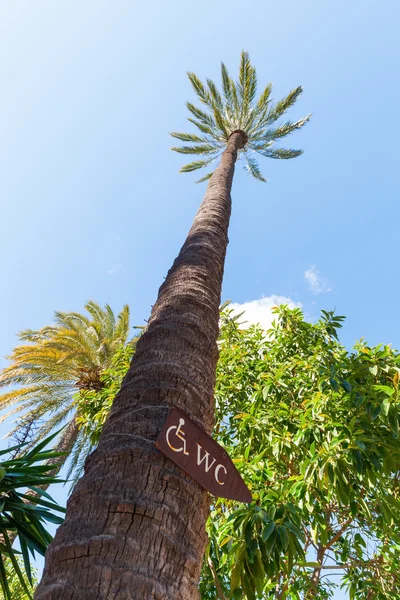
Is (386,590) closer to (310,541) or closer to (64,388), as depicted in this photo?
(310,541)

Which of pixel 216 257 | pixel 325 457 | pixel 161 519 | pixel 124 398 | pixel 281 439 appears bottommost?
pixel 161 519

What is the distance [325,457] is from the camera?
4176 millimetres

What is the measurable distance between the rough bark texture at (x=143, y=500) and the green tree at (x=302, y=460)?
2.03m

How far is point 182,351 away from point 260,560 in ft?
7.46

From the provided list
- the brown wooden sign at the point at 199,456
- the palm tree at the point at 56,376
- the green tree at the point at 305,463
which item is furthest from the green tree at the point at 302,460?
the palm tree at the point at 56,376

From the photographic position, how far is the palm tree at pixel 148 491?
47.0 inches

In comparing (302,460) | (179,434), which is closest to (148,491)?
(179,434)

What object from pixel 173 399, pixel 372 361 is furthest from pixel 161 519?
pixel 372 361

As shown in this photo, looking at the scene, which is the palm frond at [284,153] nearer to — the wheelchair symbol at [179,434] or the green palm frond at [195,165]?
the green palm frond at [195,165]

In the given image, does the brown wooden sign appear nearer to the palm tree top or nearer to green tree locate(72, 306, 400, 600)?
green tree locate(72, 306, 400, 600)

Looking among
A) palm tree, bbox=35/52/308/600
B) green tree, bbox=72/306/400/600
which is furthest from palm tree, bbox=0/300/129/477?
palm tree, bbox=35/52/308/600

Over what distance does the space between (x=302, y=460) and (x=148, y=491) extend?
418cm

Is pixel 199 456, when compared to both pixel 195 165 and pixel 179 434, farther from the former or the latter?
pixel 195 165

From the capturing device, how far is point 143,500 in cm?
140
